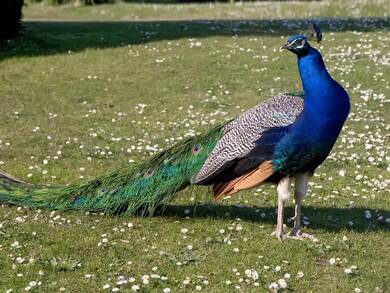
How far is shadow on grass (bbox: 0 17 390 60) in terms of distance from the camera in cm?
1705

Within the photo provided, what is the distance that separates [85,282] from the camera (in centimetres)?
586

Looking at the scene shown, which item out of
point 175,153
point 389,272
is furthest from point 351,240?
point 175,153

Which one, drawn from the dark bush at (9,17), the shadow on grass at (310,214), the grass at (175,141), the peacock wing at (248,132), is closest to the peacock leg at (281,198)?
the grass at (175,141)

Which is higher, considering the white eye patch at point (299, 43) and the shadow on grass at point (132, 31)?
the white eye patch at point (299, 43)

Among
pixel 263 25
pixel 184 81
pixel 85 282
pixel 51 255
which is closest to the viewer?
pixel 85 282

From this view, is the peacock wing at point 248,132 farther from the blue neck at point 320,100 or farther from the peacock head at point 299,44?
the peacock head at point 299,44

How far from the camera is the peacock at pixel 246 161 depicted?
6.33 m

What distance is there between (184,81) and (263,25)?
22.9 feet

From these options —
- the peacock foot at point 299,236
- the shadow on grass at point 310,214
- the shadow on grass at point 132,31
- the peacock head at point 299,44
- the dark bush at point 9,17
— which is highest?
the peacock head at point 299,44

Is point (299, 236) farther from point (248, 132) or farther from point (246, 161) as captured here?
point (248, 132)

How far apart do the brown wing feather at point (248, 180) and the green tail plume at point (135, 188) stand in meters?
0.34

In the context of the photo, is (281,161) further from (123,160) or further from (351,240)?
(123,160)

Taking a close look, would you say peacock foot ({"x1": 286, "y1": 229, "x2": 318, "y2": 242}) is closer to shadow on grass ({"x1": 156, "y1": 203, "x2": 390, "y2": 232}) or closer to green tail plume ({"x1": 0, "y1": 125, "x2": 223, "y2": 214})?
shadow on grass ({"x1": 156, "y1": 203, "x2": 390, "y2": 232})

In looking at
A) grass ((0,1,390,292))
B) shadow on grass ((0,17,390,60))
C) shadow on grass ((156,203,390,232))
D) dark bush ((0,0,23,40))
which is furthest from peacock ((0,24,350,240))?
dark bush ((0,0,23,40))
